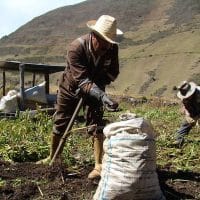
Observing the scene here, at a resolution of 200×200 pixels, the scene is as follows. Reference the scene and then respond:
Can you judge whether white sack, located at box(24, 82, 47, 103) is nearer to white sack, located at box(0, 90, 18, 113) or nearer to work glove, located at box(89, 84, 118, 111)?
white sack, located at box(0, 90, 18, 113)

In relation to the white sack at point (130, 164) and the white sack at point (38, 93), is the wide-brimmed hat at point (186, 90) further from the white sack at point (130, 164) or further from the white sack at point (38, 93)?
the white sack at point (38, 93)

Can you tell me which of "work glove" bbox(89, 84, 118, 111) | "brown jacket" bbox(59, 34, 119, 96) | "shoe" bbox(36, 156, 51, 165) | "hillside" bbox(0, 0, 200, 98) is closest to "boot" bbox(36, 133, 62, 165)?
"shoe" bbox(36, 156, 51, 165)

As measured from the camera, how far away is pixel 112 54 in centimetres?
558

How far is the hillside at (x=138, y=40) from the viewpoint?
45188 mm

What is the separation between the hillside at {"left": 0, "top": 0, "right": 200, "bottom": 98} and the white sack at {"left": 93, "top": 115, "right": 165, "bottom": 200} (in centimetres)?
2801

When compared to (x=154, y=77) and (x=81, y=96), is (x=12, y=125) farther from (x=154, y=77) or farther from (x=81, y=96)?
(x=154, y=77)

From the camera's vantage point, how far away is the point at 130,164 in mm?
4395

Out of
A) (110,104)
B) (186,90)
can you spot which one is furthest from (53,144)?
(186,90)

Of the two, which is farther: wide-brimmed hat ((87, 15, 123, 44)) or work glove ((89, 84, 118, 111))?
wide-brimmed hat ((87, 15, 123, 44))

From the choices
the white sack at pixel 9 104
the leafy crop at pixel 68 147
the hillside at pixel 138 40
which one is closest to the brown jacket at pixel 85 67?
the leafy crop at pixel 68 147

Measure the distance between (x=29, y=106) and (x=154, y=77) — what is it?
35.3m

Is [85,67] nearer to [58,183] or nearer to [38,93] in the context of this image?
[58,183]

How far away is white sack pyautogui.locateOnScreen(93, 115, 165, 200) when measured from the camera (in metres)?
4.37

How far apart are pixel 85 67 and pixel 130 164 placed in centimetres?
134
